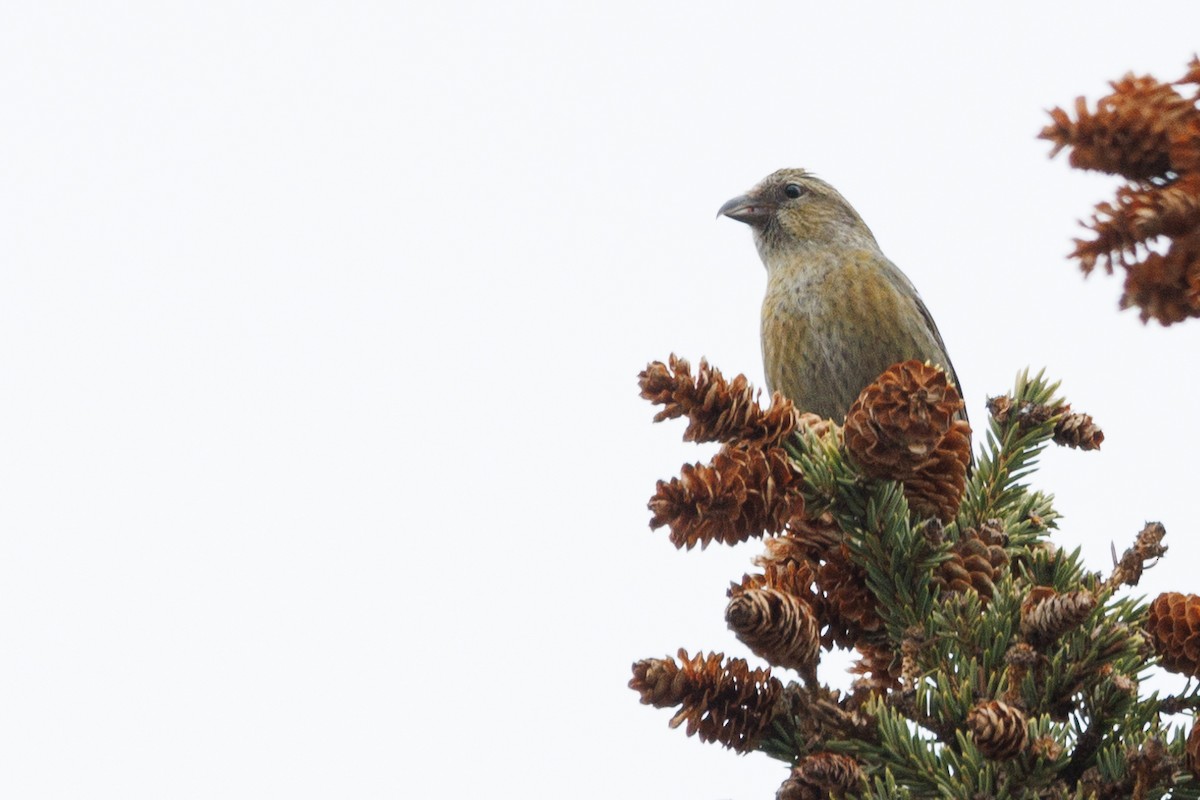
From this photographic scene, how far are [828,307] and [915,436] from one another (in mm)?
3766

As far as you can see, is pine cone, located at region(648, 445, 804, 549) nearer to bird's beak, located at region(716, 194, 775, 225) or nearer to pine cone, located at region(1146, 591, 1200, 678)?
pine cone, located at region(1146, 591, 1200, 678)

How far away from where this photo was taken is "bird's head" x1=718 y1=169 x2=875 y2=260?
255 inches

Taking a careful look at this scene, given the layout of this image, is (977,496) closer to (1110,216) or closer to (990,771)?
(990,771)

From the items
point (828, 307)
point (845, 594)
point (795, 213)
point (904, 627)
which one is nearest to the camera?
point (904, 627)

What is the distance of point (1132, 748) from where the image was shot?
2010 mm

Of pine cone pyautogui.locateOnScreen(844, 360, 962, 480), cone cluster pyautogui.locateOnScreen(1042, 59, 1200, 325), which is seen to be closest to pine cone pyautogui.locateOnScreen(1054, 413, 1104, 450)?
pine cone pyautogui.locateOnScreen(844, 360, 962, 480)

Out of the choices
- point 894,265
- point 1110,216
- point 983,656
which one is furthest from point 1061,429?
point 894,265

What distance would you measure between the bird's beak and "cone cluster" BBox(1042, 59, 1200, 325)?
5.13m

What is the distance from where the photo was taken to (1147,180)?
156cm

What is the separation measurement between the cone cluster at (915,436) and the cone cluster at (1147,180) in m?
0.52

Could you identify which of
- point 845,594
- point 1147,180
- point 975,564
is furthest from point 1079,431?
point 1147,180

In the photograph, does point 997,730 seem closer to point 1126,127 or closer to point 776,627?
point 776,627

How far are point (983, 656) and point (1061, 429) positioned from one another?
615mm

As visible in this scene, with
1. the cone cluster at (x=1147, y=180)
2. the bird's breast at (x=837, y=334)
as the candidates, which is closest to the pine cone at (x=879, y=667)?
the cone cluster at (x=1147, y=180)
